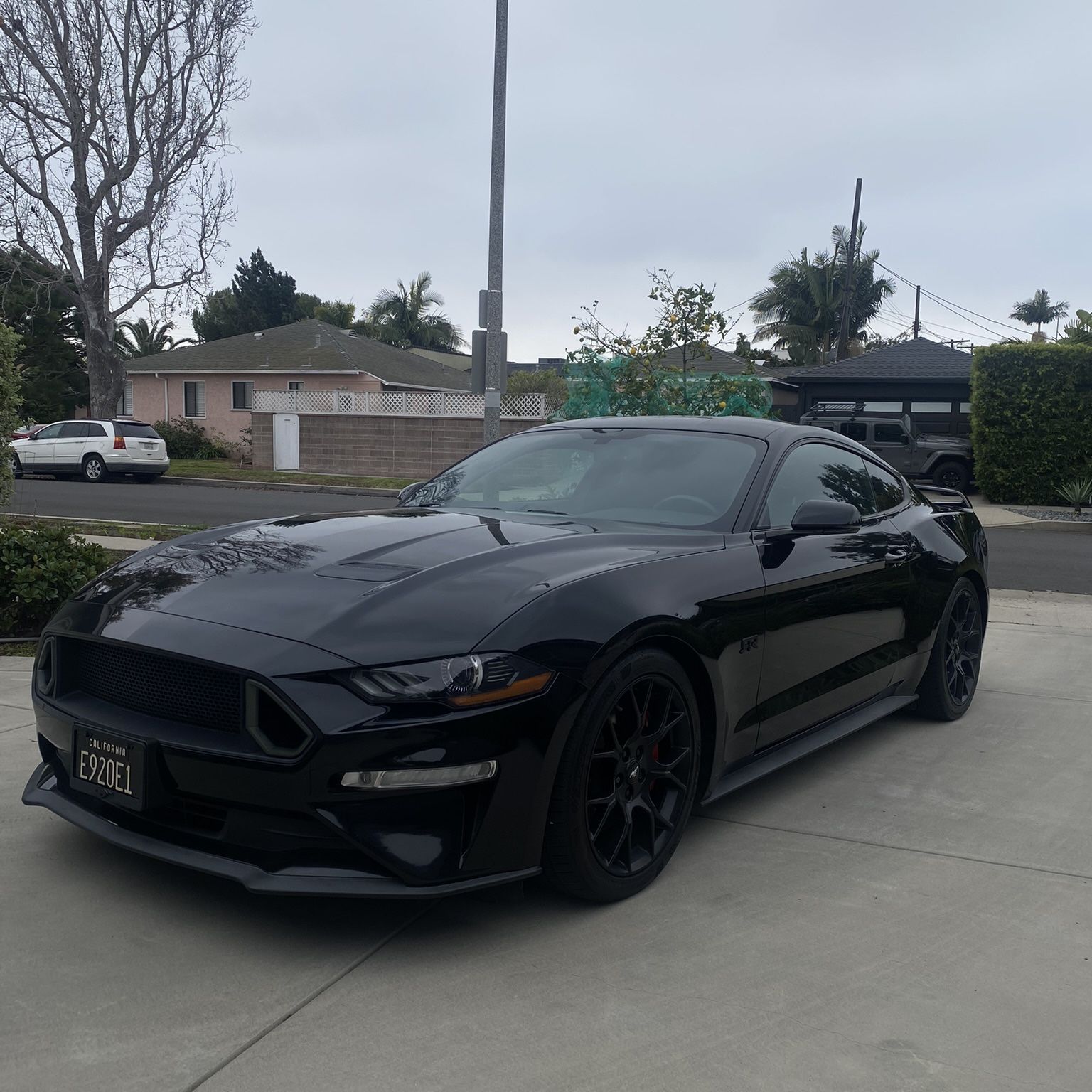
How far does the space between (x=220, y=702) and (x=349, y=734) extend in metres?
0.42

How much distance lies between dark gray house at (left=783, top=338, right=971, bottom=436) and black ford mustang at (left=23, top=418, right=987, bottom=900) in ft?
89.2

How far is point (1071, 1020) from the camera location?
9.27 feet

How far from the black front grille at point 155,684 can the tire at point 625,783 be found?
0.91 m

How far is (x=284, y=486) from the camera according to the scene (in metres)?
25.0

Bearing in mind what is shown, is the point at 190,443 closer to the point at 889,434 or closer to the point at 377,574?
the point at 889,434

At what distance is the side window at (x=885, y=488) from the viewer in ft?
17.6

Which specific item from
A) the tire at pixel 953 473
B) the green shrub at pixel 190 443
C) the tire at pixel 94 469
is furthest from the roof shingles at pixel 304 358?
the tire at pixel 953 473

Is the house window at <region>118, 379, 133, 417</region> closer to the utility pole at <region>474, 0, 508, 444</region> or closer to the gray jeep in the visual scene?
the gray jeep

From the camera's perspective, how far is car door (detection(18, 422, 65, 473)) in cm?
2667

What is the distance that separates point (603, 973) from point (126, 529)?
1199 centimetres

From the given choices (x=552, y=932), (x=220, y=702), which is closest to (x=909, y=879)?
(x=552, y=932)

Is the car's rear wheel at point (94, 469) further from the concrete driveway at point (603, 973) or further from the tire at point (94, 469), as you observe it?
the concrete driveway at point (603, 973)

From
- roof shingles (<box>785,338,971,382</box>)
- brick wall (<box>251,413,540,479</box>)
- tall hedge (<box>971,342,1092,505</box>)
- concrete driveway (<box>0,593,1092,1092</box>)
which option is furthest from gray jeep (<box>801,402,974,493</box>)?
concrete driveway (<box>0,593,1092,1092</box>)

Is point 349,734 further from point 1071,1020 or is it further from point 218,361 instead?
point 218,361
